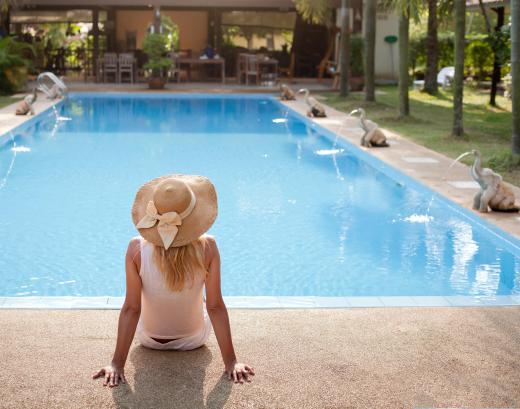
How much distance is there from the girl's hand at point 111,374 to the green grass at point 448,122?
20.9 ft

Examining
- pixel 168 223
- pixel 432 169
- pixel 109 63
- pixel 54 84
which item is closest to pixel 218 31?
pixel 109 63

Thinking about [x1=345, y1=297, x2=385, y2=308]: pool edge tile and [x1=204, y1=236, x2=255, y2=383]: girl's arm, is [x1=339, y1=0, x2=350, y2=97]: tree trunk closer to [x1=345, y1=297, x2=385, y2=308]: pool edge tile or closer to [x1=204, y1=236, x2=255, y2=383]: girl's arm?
[x1=345, y1=297, x2=385, y2=308]: pool edge tile

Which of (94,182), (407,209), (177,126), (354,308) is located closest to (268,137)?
(177,126)

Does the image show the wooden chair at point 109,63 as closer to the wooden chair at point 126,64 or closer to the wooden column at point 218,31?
the wooden chair at point 126,64

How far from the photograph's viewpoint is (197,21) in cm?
2750

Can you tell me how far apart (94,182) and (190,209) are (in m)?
6.63

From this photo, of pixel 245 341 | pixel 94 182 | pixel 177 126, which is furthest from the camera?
pixel 177 126

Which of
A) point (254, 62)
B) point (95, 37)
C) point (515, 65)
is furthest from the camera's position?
point (95, 37)

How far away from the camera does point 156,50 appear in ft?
70.9

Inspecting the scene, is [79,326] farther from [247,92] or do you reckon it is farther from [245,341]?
[247,92]

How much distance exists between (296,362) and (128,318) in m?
0.79

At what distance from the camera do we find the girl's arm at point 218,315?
3596 millimetres

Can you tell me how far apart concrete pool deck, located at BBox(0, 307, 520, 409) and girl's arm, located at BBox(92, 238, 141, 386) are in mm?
82

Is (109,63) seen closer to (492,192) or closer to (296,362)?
(492,192)
